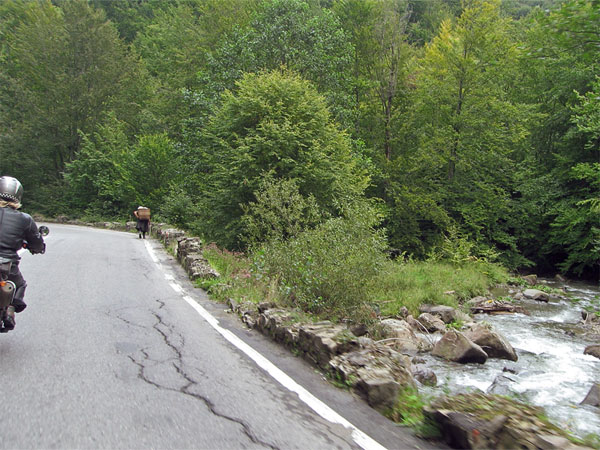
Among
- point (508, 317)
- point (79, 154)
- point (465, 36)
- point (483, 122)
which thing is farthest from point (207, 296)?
point (79, 154)

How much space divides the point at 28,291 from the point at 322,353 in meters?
5.91

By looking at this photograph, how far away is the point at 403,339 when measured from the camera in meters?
9.35

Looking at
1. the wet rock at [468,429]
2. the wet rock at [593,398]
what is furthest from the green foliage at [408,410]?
the wet rock at [593,398]

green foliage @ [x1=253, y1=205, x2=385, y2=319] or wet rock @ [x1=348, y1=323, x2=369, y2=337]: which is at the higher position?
green foliage @ [x1=253, y1=205, x2=385, y2=319]

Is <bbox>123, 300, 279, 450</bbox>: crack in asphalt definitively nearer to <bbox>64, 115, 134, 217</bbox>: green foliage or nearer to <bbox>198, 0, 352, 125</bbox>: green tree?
<bbox>198, 0, 352, 125</bbox>: green tree

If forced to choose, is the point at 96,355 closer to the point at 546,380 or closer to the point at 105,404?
the point at 105,404

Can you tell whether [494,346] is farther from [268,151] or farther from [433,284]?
[268,151]

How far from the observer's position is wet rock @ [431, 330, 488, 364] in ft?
28.2

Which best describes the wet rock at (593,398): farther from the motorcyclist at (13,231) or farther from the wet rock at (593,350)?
the motorcyclist at (13,231)

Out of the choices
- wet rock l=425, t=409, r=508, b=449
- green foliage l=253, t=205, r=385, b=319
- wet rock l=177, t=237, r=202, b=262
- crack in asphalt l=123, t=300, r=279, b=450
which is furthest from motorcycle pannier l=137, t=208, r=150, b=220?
wet rock l=425, t=409, r=508, b=449

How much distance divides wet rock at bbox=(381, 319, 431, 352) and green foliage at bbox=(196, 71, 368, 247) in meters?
6.02

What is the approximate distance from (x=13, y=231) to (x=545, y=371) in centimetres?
857

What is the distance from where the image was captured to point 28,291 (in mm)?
8594

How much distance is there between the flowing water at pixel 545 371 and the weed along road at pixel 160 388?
8.82ft
